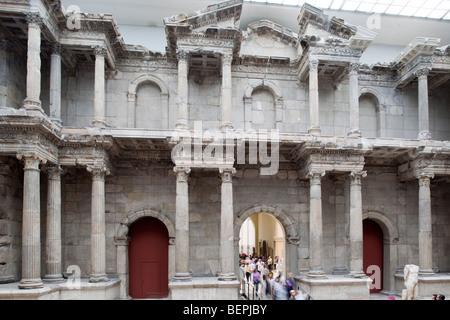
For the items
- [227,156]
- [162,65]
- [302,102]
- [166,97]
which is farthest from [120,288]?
[302,102]

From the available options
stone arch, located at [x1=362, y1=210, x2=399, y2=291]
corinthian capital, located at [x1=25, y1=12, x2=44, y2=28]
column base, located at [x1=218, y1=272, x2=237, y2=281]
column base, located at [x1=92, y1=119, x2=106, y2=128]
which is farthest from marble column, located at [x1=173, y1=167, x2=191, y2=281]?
stone arch, located at [x1=362, y1=210, x2=399, y2=291]

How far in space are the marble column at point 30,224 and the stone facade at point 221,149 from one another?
0.63 m

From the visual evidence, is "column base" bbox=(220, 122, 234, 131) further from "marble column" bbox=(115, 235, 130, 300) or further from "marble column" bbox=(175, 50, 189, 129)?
"marble column" bbox=(115, 235, 130, 300)

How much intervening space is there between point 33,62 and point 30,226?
4.82 m

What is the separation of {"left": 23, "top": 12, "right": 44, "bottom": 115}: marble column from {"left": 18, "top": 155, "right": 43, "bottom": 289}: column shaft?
1577mm

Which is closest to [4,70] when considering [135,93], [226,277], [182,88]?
→ [135,93]

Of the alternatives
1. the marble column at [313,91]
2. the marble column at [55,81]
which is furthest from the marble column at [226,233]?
the marble column at [55,81]

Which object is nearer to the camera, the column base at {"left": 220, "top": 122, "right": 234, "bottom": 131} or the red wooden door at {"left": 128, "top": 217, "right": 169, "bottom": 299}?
the column base at {"left": 220, "top": 122, "right": 234, "bottom": 131}

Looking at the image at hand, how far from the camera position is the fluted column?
1514 centimetres

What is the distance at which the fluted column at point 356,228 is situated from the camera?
49.7ft

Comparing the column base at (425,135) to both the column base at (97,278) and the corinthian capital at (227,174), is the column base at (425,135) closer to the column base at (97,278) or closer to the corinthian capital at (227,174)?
the corinthian capital at (227,174)

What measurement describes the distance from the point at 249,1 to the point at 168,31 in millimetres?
5064

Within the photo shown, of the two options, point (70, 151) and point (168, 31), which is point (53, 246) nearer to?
point (70, 151)

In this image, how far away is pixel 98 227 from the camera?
14164 mm
